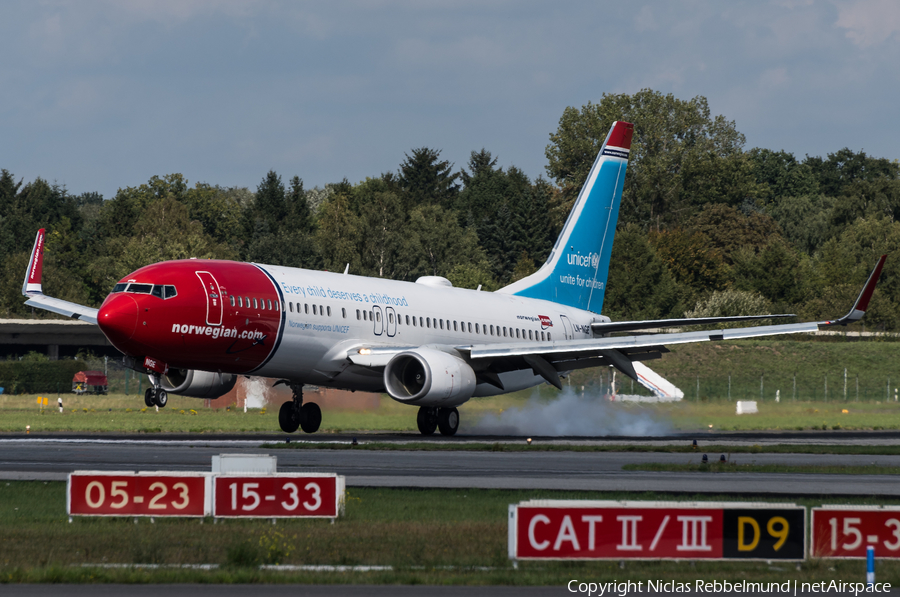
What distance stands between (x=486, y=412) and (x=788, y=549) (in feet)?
116

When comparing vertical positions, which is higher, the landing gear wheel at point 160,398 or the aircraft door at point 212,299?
the aircraft door at point 212,299

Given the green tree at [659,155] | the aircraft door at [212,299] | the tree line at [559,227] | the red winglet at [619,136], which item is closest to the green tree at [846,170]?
the tree line at [559,227]

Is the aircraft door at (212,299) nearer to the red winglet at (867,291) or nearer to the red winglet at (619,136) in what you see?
the red winglet at (867,291)

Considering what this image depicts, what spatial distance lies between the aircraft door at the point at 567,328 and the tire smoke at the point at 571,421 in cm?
285

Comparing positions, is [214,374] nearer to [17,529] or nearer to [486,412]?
[486,412]

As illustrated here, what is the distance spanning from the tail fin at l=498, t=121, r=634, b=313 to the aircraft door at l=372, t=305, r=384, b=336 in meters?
11.1

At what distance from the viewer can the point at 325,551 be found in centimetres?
1573

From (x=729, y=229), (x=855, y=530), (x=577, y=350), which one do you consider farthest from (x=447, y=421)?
(x=729, y=229)

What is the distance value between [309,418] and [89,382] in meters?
41.1

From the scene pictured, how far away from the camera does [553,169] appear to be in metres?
147

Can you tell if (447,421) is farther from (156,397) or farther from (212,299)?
(156,397)

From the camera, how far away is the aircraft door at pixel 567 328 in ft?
162

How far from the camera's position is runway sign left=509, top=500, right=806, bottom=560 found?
1427cm

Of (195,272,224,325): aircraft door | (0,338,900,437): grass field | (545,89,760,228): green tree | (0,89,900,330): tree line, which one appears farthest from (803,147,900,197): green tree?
(195,272,224,325): aircraft door
